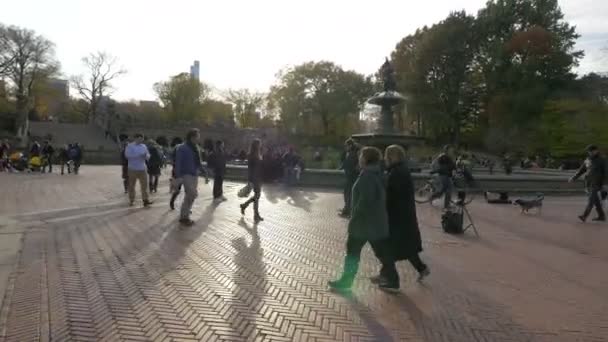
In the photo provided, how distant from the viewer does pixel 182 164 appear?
371 inches

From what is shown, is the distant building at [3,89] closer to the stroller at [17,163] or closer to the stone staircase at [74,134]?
the stone staircase at [74,134]

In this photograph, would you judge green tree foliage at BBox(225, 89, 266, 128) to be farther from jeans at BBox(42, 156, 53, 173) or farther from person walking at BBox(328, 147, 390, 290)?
person walking at BBox(328, 147, 390, 290)

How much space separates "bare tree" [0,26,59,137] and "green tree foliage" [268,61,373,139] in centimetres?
2558

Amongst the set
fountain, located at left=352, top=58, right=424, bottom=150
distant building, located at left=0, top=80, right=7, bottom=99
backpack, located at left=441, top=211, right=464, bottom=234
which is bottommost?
backpack, located at left=441, top=211, right=464, bottom=234

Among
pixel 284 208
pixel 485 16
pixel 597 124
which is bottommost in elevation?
pixel 284 208

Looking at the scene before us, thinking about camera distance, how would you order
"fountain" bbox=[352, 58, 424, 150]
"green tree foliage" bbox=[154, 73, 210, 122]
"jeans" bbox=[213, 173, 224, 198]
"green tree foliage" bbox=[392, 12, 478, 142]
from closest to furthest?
"jeans" bbox=[213, 173, 224, 198] → "fountain" bbox=[352, 58, 424, 150] → "green tree foliage" bbox=[392, 12, 478, 142] → "green tree foliage" bbox=[154, 73, 210, 122]

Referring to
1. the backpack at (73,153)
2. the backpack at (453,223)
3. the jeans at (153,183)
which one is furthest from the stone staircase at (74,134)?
the backpack at (453,223)

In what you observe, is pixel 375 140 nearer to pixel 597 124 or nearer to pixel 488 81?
pixel 597 124

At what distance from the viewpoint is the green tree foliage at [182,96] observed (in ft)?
237

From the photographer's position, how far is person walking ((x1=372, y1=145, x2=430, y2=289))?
543cm

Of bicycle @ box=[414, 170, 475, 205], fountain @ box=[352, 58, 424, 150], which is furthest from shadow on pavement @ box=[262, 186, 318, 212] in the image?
fountain @ box=[352, 58, 424, 150]

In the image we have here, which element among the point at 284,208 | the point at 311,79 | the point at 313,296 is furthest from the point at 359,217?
the point at 311,79

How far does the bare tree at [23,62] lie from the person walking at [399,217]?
47.9 metres

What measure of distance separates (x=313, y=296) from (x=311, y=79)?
2143 inches
